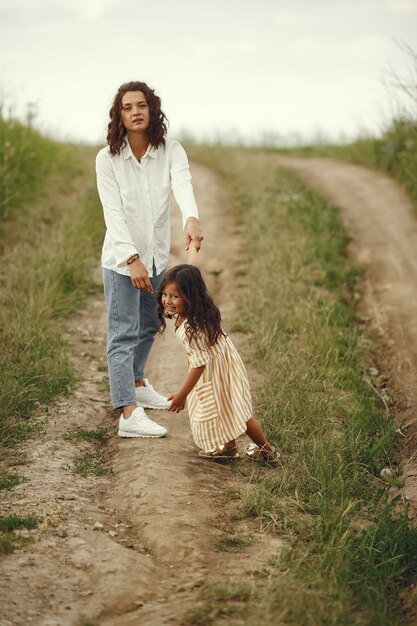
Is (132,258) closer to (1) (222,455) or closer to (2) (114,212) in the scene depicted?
(2) (114,212)

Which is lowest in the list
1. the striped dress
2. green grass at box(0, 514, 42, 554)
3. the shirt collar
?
green grass at box(0, 514, 42, 554)

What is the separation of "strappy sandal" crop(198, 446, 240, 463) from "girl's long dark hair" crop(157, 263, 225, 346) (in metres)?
0.74

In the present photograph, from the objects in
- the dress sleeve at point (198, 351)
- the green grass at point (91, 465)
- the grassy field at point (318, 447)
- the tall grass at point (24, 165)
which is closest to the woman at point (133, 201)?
the green grass at point (91, 465)

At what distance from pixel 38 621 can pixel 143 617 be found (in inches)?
16.0

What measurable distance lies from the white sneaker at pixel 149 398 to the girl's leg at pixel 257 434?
1014mm

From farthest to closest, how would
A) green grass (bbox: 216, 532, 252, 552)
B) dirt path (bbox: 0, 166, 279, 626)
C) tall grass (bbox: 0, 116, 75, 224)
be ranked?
tall grass (bbox: 0, 116, 75, 224), green grass (bbox: 216, 532, 252, 552), dirt path (bbox: 0, 166, 279, 626)

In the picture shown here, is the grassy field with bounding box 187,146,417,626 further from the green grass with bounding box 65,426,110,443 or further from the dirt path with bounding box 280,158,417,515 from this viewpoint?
the green grass with bounding box 65,426,110,443

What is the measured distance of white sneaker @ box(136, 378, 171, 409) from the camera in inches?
204

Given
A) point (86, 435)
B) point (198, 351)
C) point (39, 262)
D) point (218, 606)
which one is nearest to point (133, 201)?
point (198, 351)

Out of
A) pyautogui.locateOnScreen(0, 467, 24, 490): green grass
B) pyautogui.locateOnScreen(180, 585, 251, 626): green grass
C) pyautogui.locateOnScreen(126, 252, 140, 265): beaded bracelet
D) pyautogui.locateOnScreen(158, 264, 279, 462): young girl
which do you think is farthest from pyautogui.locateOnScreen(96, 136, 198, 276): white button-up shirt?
pyautogui.locateOnScreen(180, 585, 251, 626): green grass

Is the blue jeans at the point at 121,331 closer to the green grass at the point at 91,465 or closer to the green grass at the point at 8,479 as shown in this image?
the green grass at the point at 91,465

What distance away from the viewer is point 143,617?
9.53 feet

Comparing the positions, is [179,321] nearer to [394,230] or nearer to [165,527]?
[165,527]

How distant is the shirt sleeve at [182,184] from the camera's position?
4.54m
